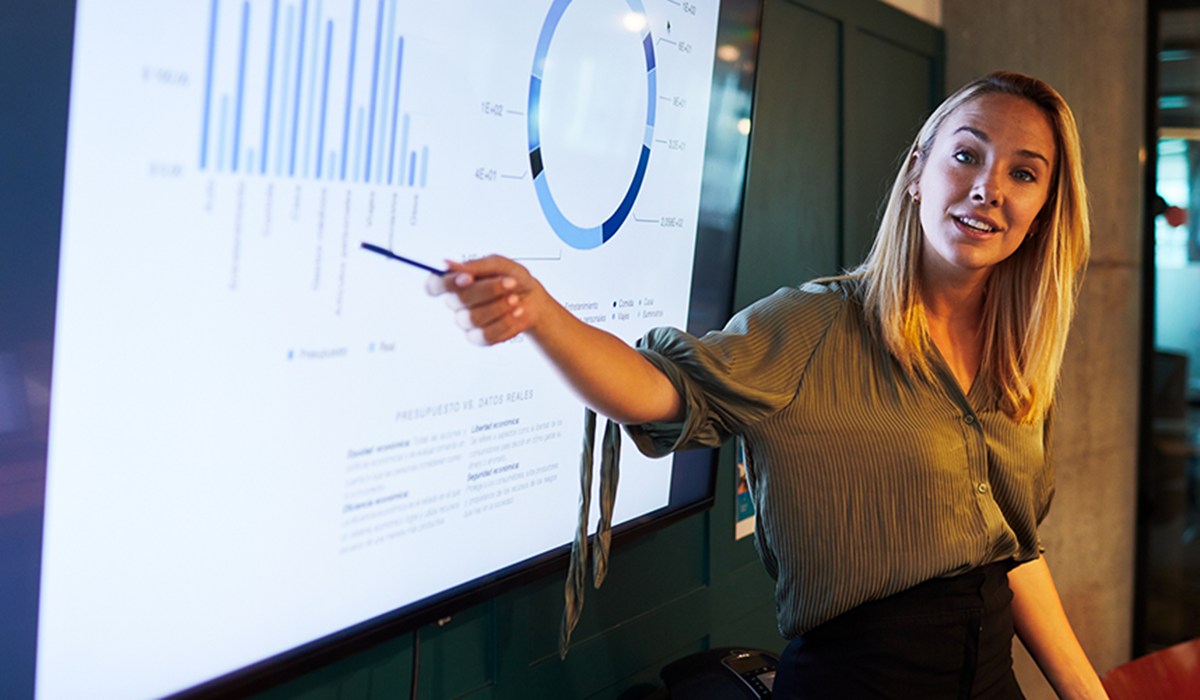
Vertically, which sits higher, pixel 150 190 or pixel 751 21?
pixel 751 21

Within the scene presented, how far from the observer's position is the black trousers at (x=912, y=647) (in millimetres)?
1285

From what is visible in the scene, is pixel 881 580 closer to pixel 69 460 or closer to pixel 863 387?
pixel 863 387

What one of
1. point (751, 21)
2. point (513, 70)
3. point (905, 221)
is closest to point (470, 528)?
point (513, 70)

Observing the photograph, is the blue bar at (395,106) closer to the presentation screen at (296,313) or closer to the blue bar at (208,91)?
the presentation screen at (296,313)

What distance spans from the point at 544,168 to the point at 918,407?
27.0 inches

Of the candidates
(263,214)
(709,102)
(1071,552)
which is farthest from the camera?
(1071,552)

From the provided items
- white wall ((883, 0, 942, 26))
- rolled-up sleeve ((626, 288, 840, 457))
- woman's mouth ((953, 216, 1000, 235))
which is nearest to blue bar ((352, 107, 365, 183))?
rolled-up sleeve ((626, 288, 840, 457))

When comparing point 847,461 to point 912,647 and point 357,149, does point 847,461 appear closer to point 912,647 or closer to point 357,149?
point 912,647

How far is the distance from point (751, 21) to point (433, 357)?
104 cm

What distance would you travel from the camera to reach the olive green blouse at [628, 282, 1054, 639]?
4.05 feet

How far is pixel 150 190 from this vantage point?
86 cm

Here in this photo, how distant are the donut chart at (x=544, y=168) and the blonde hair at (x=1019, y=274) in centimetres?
42

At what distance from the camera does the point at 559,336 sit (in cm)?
95

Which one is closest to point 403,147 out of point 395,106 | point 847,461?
point 395,106
